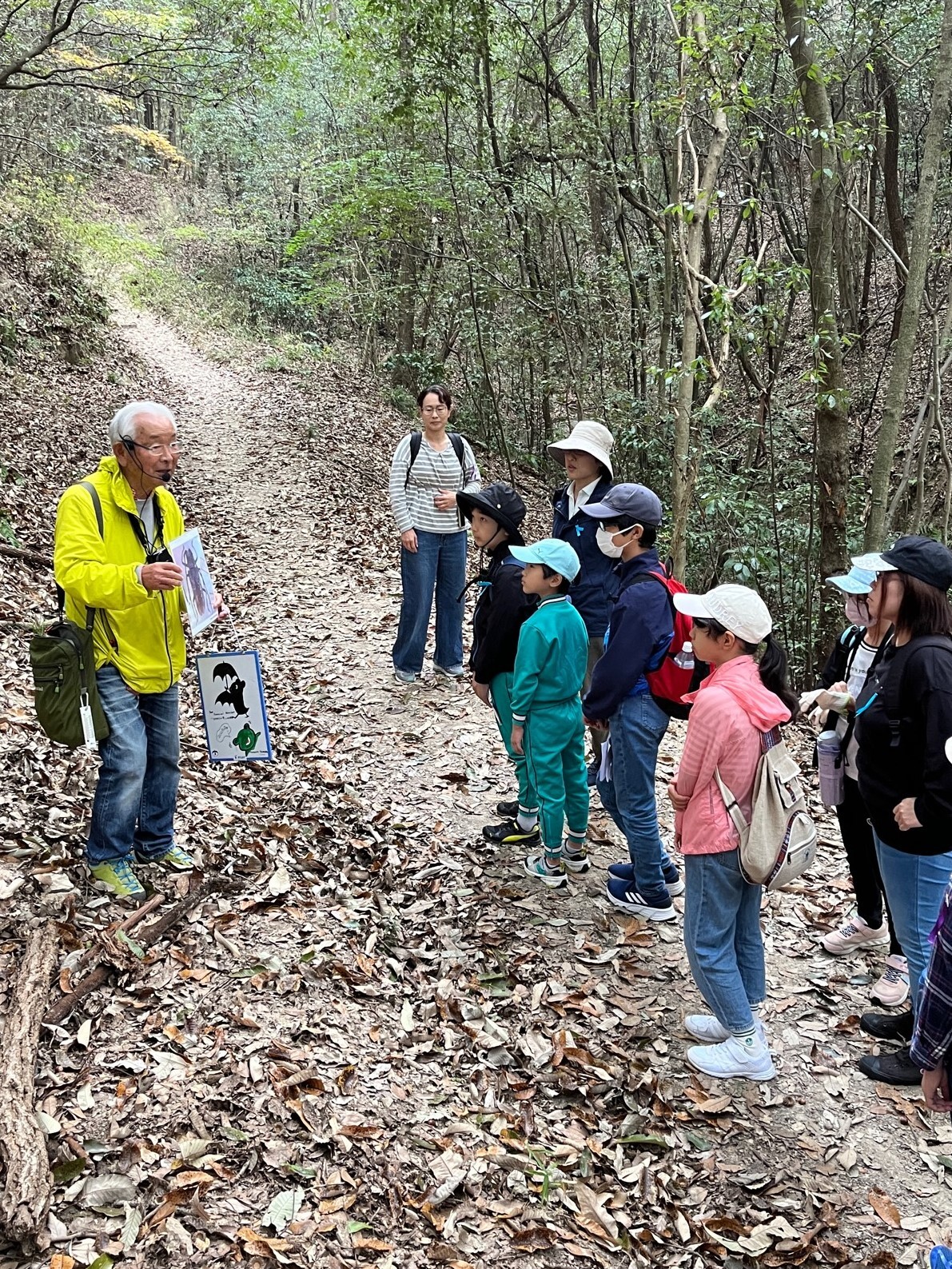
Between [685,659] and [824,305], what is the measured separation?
17.5ft

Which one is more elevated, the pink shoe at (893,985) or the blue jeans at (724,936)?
the blue jeans at (724,936)

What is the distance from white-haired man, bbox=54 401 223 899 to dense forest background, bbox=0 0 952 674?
19.3ft

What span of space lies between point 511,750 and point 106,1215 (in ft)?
9.61

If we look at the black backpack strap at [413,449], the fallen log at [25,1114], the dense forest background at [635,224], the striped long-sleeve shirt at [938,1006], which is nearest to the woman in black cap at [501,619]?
the black backpack strap at [413,449]

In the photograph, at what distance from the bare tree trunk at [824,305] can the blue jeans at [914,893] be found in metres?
5.40

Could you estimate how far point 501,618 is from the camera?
5.27m

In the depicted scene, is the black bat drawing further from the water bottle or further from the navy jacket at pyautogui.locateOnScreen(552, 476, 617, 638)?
the water bottle

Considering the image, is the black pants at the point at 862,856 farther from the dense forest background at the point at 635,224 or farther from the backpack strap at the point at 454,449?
the dense forest background at the point at 635,224

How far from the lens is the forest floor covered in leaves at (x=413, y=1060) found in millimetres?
3209

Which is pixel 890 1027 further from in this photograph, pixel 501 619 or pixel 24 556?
pixel 24 556

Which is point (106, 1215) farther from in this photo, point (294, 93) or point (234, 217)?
point (234, 217)

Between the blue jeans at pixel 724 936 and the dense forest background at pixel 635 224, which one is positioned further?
the dense forest background at pixel 635 224

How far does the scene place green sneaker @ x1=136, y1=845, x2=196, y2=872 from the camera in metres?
4.70

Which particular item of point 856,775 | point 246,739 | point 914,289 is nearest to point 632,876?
point 856,775
